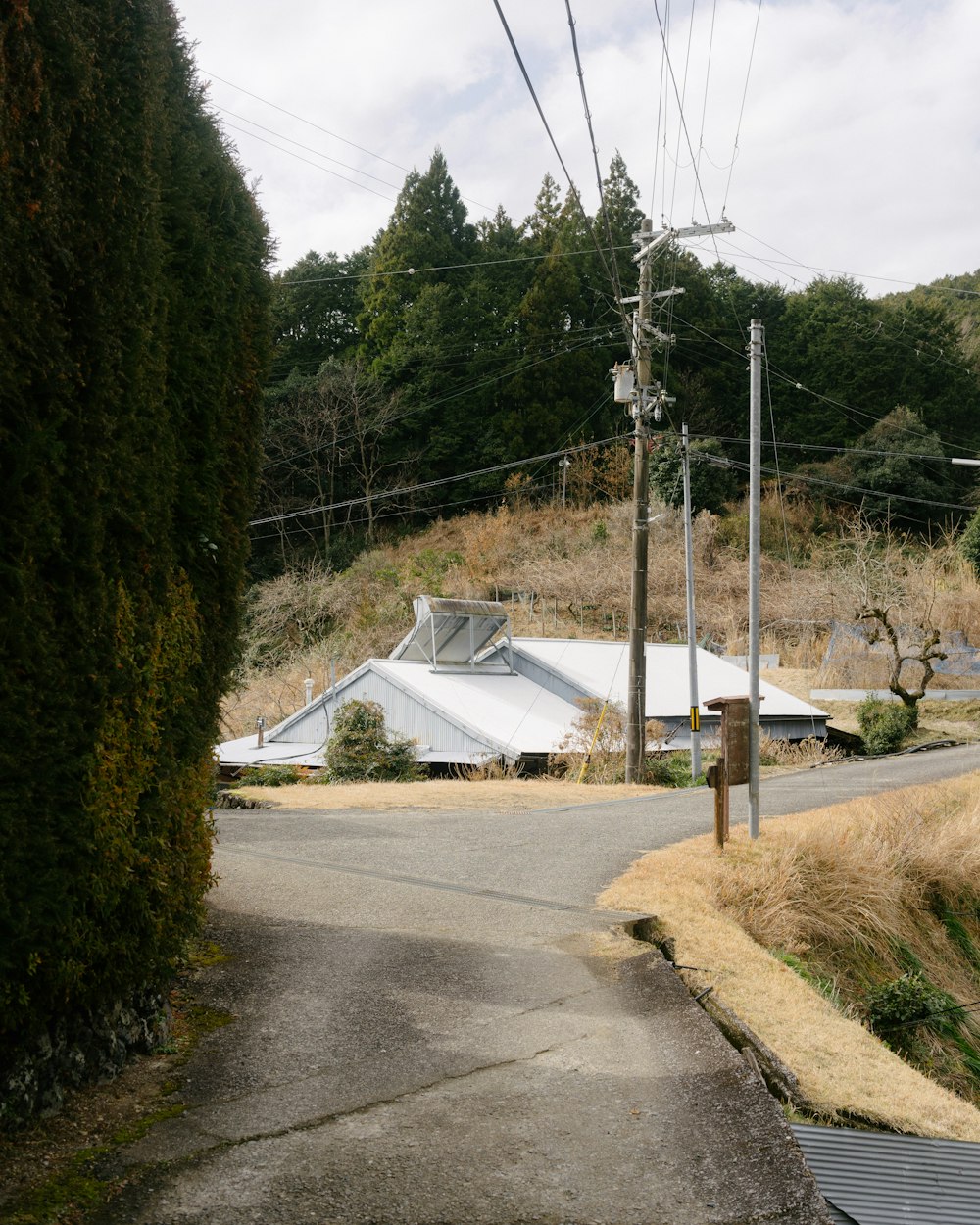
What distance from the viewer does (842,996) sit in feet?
33.1

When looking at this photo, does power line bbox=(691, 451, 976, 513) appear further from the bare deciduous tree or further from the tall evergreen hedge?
the tall evergreen hedge

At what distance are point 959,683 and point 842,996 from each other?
90.4ft

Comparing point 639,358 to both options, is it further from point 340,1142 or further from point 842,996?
point 340,1142

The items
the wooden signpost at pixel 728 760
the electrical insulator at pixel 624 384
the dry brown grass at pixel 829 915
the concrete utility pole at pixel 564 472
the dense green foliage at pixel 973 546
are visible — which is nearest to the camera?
the dry brown grass at pixel 829 915

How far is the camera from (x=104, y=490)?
180 inches

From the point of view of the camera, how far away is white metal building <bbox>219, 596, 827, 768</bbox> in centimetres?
2506

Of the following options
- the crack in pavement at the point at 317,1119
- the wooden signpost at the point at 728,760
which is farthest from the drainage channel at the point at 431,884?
the crack in pavement at the point at 317,1119

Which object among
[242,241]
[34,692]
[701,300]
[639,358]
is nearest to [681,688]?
[639,358]

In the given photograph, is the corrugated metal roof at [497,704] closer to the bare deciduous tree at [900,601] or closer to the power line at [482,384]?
the bare deciduous tree at [900,601]

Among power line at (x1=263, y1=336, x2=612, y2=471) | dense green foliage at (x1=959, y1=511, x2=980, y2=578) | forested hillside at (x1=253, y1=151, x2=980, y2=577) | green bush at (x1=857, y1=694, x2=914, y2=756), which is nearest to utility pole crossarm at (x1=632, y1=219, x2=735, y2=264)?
green bush at (x1=857, y1=694, x2=914, y2=756)

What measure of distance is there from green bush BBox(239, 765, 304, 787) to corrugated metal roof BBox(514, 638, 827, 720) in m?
7.84

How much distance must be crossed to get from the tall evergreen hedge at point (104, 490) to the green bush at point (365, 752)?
56.8ft

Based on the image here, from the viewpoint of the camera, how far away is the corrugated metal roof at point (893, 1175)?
15.7 ft

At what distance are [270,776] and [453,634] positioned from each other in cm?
719
